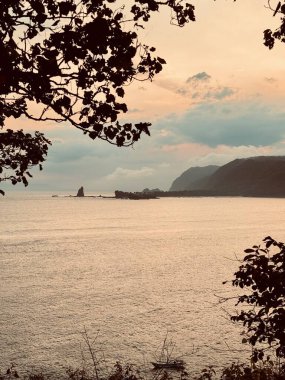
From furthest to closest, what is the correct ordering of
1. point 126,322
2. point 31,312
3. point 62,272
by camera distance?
point 62,272 < point 31,312 < point 126,322

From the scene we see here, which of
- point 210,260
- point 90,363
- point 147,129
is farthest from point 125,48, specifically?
point 210,260

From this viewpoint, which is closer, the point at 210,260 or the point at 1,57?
the point at 1,57

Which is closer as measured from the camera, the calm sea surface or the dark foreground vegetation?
the dark foreground vegetation

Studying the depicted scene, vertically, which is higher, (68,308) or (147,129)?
(147,129)

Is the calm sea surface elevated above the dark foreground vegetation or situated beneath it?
situated beneath

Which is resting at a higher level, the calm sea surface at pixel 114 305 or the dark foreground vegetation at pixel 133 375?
the dark foreground vegetation at pixel 133 375

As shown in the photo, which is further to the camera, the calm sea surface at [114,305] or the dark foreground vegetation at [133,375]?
the calm sea surface at [114,305]

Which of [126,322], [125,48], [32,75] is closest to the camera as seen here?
[32,75]

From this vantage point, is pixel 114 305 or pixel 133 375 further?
pixel 114 305

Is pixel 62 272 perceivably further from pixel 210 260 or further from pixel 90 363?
pixel 90 363

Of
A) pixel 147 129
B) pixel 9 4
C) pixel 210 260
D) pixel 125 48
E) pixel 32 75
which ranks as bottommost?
pixel 210 260

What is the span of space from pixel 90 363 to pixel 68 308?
10.4m

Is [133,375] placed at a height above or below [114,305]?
above

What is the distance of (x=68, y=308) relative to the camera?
98.7 ft
